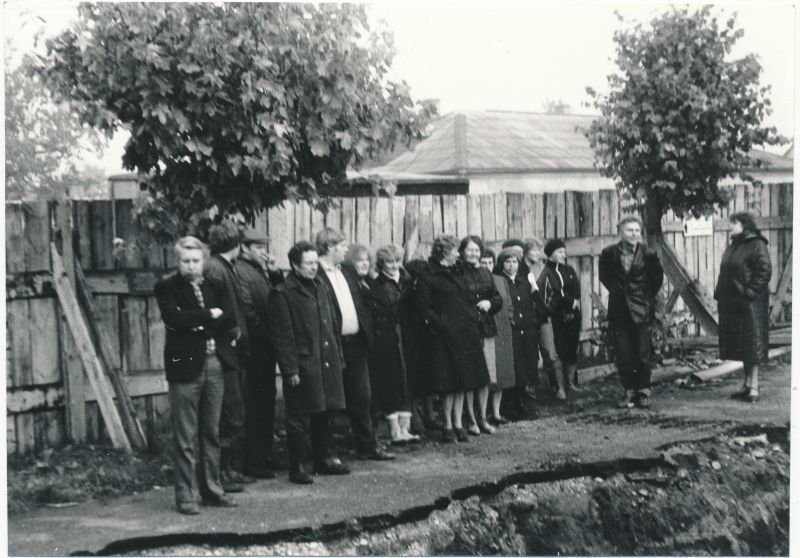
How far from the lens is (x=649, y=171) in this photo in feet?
34.5

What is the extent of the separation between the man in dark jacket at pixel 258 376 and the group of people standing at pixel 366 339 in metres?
0.01

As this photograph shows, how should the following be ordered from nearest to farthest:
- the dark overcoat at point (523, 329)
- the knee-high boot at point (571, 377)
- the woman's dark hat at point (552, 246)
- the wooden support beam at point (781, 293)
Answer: the dark overcoat at point (523, 329) → the woman's dark hat at point (552, 246) → the knee-high boot at point (571, 377) → the wooden support beam at point (781, 293)

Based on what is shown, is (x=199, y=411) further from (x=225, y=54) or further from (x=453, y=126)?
(x=453, y=126)

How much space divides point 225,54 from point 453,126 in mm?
16764

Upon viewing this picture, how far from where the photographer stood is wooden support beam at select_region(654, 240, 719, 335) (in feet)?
37.2

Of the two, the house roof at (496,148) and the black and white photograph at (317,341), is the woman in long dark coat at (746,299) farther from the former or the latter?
the house roof at (496,148)

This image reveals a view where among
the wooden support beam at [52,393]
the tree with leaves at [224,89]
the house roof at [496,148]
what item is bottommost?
the wooden support beam at [52,393]

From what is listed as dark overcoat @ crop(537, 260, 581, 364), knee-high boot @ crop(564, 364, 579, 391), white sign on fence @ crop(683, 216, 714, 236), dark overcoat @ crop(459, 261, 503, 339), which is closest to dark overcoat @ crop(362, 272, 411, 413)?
dark overcoat @ crop(459, 261, 503, 339)

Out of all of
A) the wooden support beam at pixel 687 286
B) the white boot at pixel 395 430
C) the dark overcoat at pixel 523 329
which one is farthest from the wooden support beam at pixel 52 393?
the wooden support beam at pixel 687 286

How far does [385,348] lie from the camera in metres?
7.70

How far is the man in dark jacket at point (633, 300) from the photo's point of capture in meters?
8.98

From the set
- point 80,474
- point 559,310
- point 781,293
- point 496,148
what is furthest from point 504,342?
point 496,148

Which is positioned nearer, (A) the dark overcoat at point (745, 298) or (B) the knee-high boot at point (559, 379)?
(A) the dark overcoat at point (745, 298)

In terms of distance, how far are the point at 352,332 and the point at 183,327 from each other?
165cm
